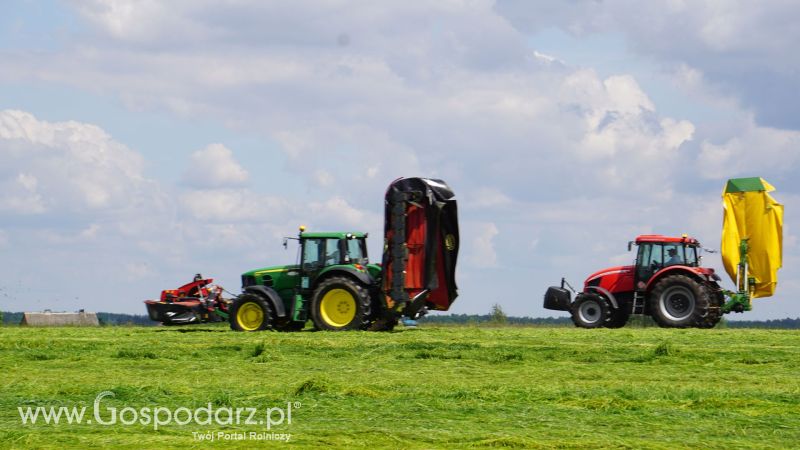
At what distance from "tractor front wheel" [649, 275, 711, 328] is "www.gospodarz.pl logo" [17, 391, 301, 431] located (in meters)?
16.3

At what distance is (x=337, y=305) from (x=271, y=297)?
1403 mm

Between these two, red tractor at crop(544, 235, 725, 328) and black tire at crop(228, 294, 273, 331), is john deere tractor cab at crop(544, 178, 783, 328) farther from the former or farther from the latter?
black tire at crop(228, 294, 273, 331)

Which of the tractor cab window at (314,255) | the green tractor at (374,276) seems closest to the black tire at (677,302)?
the green tractor at (374,276)

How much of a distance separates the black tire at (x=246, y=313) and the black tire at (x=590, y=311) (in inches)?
306

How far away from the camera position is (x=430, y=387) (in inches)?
499

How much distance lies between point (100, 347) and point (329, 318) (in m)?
6.05

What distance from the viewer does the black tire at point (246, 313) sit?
2416 centimetres

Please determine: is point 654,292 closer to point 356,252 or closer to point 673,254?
point 673,254

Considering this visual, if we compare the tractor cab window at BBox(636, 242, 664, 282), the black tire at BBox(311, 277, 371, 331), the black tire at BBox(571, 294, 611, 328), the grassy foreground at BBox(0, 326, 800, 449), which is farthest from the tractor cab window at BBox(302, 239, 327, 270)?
the tractor cab window at BBox(636, 242, 664, 282)

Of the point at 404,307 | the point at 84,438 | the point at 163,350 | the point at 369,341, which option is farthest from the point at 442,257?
the point at 84,438

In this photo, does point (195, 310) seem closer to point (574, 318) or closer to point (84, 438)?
point (574, 318)

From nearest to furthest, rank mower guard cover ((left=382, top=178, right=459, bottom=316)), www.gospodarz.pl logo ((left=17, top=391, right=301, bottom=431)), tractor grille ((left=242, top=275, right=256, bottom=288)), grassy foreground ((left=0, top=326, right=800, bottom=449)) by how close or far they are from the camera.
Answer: grassy foreground ((left=0, top=326, right=800, bottom=449)) < www.gospodarz.pl logo ((left=17, top=391, right=301, bottom=431)) < mower guard cover ((left=382, top=178, right=459, bottom=316)) < tractor grille ((left=242, top=275, right=256, bottom=288))

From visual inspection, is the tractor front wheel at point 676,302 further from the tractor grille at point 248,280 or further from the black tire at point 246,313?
the tractor grille at point 248,280

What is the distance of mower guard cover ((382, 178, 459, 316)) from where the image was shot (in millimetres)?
23062
